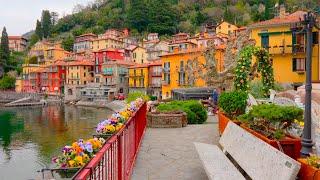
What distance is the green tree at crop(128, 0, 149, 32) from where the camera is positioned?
366ft

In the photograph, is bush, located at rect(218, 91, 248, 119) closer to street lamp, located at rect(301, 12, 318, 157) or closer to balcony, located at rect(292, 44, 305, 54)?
street lamp, located at rect(301, 12, 318, 157)

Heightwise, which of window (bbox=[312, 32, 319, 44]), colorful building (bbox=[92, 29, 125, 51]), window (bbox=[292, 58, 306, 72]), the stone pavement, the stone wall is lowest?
the stone pavement

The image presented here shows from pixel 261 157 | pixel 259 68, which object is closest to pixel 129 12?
pixel 259 68

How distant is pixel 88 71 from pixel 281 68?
58853 mm

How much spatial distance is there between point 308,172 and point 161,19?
349 feet

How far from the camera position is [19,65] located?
11719 centimetres

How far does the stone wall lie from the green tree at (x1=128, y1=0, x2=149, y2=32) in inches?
3849

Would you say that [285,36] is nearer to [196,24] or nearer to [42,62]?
[196,24]

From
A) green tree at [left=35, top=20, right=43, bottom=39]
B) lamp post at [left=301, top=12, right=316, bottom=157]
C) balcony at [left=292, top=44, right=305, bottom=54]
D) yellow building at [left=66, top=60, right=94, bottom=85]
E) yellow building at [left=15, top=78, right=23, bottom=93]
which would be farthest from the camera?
green tree at [left=35, top=20, right=43, bottom=39]

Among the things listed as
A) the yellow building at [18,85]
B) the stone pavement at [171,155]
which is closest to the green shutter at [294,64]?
the stone pavement at [171,155]

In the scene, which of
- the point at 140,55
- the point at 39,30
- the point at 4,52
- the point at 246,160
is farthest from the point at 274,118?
the point at 39,30

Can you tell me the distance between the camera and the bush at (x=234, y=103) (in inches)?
508

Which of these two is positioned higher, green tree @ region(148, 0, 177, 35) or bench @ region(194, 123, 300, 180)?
green tree @ region(148, 0, 177, 35)

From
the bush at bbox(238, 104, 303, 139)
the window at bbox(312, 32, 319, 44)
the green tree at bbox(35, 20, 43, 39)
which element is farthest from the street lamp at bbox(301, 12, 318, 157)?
the green tree at bbox(35, 20, 43, 39)
